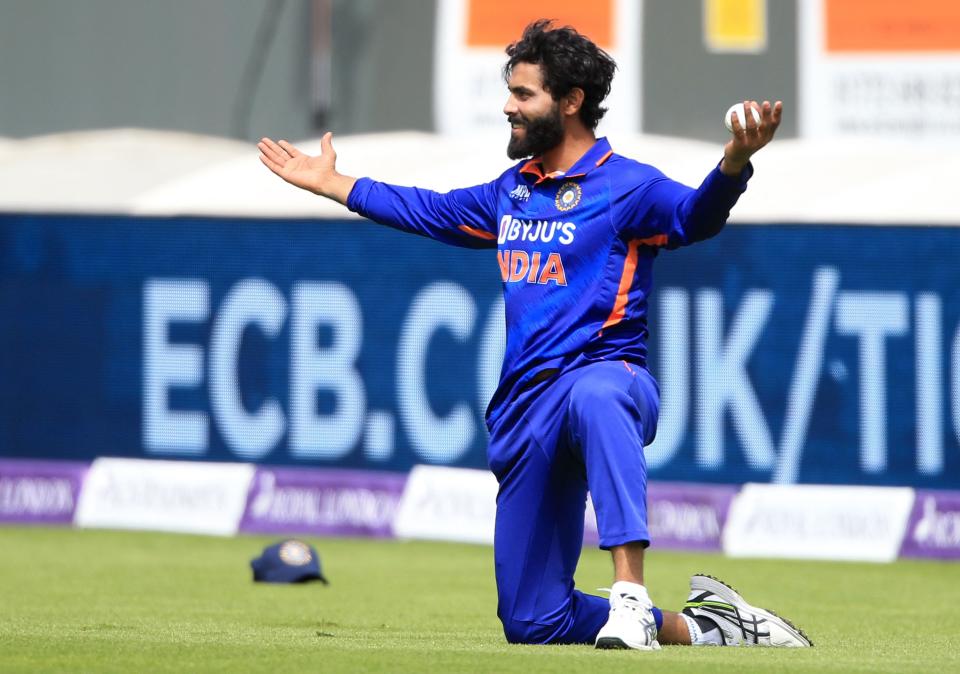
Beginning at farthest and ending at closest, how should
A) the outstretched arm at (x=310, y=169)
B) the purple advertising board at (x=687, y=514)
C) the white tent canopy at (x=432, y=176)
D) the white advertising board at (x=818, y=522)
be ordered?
the white tent canopy at (x=432, y=176)
the purple advertising board at (x=687, y=514)
the white advertising board at (x=818, y=522)
the outstretched arm at (x=310, y=169)

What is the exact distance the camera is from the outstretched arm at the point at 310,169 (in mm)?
7582

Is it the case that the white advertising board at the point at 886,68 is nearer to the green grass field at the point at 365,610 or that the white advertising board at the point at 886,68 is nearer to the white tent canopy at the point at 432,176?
the white tent canopy at the point at 432,176

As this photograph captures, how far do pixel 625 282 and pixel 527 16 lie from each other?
36.8 ft

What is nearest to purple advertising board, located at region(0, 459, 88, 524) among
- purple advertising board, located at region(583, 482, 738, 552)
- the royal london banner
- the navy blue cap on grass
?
the royal london banner

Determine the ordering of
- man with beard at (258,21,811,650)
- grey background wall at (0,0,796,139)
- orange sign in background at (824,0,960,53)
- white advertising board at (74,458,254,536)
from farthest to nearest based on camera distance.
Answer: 1. grey background wall at (0,0,796,139)
2. orange sign in background at (824,0,960,53)
3. white advertising board at (74,458,254,536)
4. man with beard at (258,21,811,650)

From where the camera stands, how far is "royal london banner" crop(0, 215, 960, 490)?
13531 millimetres

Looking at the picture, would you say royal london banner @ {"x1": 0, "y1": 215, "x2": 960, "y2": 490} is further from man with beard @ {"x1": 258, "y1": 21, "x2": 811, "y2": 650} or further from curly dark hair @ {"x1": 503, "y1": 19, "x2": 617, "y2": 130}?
curly dark hair @ {"x1": 503, "y1": 19, "x2": 617, "y2": 130}

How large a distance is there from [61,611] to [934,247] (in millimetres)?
6730

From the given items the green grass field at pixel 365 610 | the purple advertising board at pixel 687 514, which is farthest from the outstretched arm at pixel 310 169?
the purple advertising board at pixel 687 514

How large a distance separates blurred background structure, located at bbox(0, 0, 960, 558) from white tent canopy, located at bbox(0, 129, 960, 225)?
0.04m

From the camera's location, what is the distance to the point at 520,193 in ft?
23.6

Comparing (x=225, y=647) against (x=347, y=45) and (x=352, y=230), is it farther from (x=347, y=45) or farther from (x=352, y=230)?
(x=347, y=45)

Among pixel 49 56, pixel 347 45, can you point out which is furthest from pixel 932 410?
pixel 49 56

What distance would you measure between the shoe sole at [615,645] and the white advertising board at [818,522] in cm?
705
